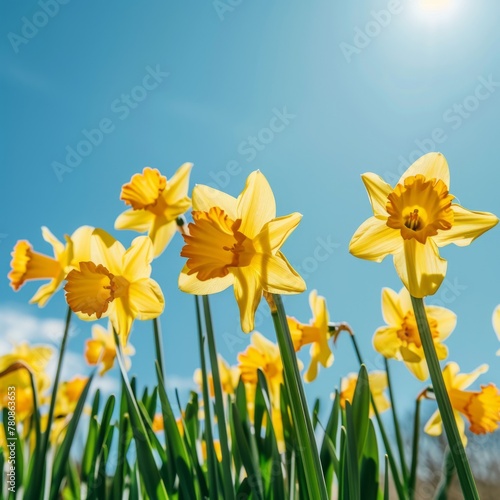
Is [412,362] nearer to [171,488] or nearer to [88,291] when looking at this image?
[171,488]

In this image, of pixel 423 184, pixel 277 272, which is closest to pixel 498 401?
pixel 423 184

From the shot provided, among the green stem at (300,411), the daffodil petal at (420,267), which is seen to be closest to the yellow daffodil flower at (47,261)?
the green stem at (300,411)

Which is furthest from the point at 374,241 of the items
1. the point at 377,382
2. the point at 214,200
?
the point at 377,382

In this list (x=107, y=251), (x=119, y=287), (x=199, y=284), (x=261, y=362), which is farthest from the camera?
(x=261, y=362)

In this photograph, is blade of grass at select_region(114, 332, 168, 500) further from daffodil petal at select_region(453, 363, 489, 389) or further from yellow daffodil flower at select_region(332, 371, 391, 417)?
daffodil petal at select_region(453, 363, 489, 389)

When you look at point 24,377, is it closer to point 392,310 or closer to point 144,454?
point 144,454
